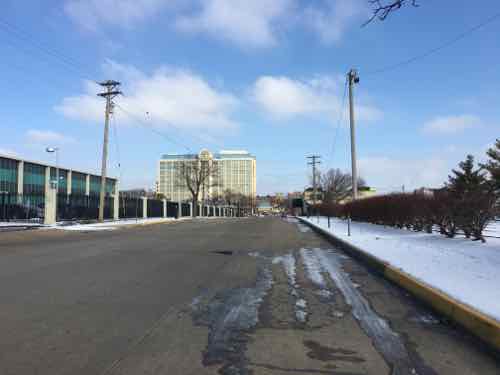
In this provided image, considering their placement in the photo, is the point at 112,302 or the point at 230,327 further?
the point at 112,302

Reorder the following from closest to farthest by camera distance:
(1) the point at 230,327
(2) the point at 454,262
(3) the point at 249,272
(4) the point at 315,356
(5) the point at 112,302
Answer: (4) the point at 315,356, (1) the point at 230,327, (5) the point at 112,302, (2) the point at 454,262, (3) the point at 249,272

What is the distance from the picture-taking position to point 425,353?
12.7 feet

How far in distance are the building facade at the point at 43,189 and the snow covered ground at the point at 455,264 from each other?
25.0 metres

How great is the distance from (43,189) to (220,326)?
64.3 metres

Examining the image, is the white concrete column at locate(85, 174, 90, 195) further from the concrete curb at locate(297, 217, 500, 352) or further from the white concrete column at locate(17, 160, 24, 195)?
the concrete curb at locate(297, 217, 500, 352)

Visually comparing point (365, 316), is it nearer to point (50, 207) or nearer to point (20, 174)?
point (50, 207)

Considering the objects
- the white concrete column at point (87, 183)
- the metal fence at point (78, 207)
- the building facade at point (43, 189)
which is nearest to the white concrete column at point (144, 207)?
the building facade at point (43, 189)

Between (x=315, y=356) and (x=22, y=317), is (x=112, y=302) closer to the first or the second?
(x=22, y=317)

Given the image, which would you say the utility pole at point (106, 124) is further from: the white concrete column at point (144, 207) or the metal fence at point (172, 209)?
the metal fence at point (172, 209)

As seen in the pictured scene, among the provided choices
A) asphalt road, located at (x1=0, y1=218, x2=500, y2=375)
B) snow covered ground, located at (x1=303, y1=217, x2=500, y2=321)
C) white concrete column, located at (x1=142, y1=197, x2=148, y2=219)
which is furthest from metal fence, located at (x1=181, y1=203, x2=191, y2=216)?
asphalt road, located at (x1=0, y1=218, x2=500, y2=375)

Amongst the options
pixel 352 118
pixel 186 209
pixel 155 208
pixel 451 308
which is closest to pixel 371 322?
pixel 451 308

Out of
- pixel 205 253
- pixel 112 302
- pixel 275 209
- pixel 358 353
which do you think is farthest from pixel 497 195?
pixel 275 209

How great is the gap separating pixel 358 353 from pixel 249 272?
4.84 meters

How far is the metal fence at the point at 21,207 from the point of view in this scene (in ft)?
101
